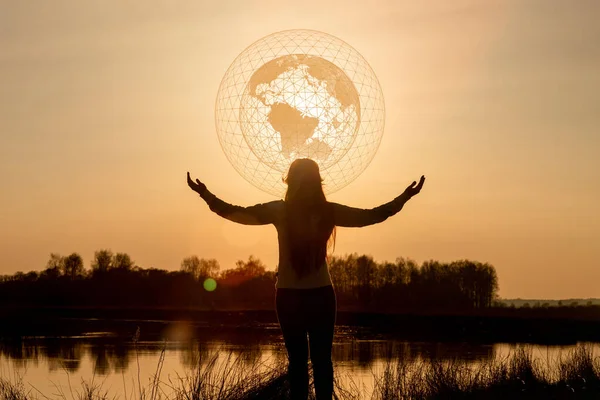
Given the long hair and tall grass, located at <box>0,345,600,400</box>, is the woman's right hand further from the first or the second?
tall grass, located at <box>0,345,600,400</box>

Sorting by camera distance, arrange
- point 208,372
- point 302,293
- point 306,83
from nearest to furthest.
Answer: point 302,293 → point 306,83 → point 208,372

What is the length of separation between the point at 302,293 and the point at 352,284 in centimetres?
12406

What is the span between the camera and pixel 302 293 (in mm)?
7004

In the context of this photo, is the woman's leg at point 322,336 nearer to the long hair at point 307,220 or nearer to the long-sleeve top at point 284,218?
the long-sleeve top at point 284,218

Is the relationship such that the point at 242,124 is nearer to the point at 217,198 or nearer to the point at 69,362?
the point at 217,198

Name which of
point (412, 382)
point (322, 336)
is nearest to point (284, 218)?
point (322, 336)

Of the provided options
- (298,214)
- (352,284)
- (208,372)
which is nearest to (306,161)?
(298,214)

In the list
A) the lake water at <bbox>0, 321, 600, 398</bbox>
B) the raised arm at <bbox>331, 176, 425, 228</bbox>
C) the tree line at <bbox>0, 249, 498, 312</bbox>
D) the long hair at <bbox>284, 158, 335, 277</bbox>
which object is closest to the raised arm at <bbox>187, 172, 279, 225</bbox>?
the long hair at <bbox>284, 158, 335, 277</bbox>

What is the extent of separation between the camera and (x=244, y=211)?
7.16 m

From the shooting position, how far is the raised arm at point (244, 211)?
7133 mm

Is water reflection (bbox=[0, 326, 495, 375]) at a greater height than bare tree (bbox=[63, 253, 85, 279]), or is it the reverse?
bare tree (bbox=[63, 253, 85, 279])

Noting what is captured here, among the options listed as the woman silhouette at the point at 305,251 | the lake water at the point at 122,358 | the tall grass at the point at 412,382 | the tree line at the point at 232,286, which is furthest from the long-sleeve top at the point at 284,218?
the tree line at the point at 232,286

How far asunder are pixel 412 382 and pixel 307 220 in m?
5.40

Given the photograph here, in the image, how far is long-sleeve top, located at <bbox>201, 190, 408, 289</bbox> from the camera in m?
7.04
